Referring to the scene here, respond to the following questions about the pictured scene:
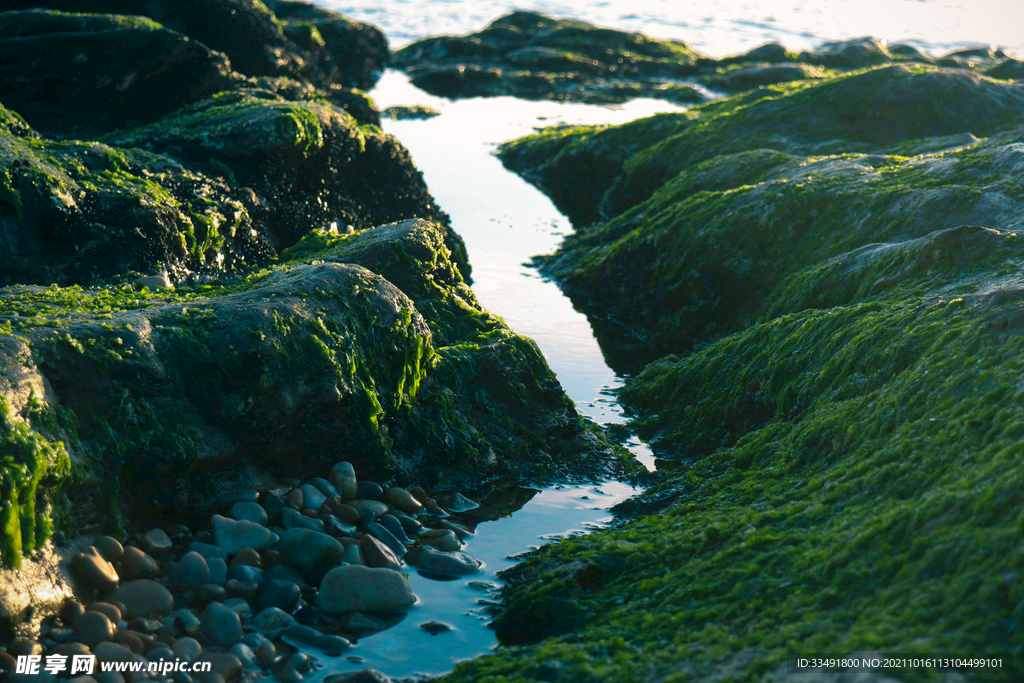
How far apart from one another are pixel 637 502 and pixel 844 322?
6.97 ft

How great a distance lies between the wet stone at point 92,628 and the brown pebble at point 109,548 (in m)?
0.37

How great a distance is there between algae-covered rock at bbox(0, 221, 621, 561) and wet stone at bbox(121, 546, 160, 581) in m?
0.25

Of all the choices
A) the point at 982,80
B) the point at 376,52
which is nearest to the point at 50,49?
the point at 982,80

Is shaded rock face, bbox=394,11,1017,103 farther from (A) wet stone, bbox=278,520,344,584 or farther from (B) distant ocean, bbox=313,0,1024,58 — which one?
(A) wet stone, bbox=278,520,344,584

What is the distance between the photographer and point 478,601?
4211mm

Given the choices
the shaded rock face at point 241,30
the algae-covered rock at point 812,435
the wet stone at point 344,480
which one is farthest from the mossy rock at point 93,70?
the wet stone at point 344,480

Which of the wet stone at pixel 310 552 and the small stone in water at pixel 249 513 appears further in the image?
the small stone in water at pixel 249 513

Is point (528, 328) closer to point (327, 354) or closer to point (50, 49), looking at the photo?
point (327, 354)

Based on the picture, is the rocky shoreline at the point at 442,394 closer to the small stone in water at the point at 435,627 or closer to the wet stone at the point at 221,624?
the wet stone at the point at 221,624

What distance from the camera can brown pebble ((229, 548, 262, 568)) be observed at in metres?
4.03

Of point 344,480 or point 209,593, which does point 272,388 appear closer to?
point 344,480

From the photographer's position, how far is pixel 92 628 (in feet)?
11.2

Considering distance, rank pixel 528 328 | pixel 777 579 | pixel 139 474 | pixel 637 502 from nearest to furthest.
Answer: pixel 777 579, pixel 139 474, pixel 637 502, pixel 528 328

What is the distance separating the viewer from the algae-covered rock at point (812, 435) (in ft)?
9.85
